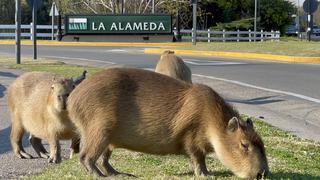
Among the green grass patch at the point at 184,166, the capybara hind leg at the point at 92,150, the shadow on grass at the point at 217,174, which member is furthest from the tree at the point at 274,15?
the capybara hind leg at the point at 92,150

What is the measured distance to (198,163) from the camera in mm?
5707

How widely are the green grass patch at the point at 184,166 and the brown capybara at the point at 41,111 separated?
317mm

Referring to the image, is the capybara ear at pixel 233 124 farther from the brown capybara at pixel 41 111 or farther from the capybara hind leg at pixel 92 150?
the brown capybara at pixel 41 111

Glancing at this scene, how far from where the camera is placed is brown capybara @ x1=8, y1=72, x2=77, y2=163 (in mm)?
6734

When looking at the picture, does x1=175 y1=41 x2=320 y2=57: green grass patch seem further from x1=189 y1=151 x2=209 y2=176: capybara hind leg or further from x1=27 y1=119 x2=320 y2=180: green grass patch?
x1=189 y1=151 x2=209 y2=176: capybara hind leg

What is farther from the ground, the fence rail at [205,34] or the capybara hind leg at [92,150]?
the fence rail at [205,34]

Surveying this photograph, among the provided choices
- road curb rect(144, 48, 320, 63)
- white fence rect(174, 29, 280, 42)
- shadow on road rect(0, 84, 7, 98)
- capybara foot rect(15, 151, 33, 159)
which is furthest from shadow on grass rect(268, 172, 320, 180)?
white fence rect(174, 29, 280, 42)

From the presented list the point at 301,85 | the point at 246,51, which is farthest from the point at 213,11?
the point at 301,85

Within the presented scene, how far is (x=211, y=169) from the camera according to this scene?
634 centimetres

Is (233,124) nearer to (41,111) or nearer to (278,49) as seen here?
(41,111)

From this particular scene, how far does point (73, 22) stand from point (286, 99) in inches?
1149

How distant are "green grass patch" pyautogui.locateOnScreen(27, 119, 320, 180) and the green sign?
33470mm

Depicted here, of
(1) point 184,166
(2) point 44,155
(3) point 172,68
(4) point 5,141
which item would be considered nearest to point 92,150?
(1) point 184,166

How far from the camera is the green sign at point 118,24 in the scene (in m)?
41.3
